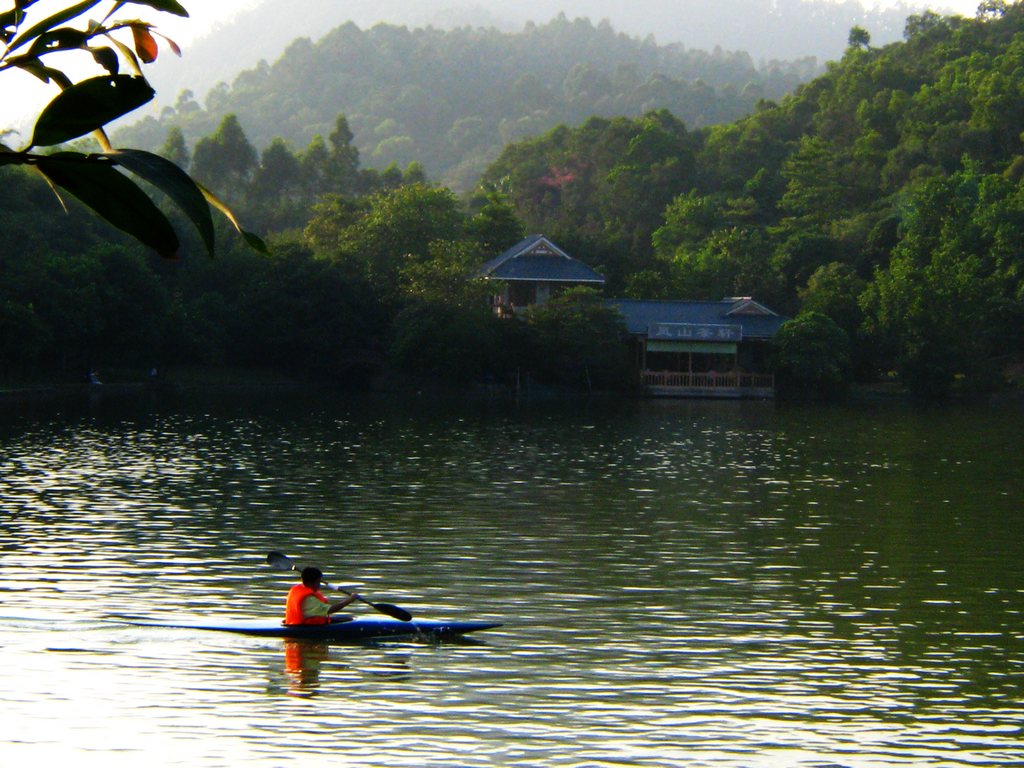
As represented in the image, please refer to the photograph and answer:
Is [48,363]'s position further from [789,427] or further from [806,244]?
[806,244]

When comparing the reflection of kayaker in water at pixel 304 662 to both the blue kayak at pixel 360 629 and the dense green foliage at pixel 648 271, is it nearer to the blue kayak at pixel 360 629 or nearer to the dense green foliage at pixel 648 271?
the blue kayak at pixel 360 629

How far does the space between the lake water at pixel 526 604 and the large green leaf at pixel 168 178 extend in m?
8.13

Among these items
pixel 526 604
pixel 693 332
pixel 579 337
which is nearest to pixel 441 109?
pixel 693 332

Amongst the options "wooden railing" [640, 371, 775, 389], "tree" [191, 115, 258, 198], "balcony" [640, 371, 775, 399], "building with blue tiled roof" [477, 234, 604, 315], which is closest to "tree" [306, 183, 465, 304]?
"building with blue tiled roof" [477, 234, 604, 315]

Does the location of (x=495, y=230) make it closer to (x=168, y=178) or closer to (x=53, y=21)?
(x=53, y=21)

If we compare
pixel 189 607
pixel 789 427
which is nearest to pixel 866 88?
pixel 789 427

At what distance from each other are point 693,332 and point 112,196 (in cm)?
6083

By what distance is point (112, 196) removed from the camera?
1.58m

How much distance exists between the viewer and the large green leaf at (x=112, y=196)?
1.57m

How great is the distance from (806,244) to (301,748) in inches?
2494

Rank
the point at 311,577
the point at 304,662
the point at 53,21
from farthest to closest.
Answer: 1. the point at 311,577
2. the point at 304,662
3. the point at 53,21

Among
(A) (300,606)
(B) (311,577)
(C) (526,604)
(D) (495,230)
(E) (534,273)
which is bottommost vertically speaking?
(C) (526,604)

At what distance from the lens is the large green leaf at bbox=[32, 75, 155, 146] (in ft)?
5.20

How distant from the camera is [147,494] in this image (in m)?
24.4
